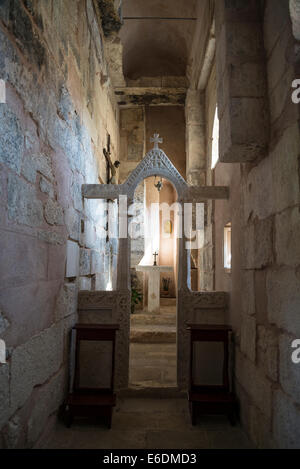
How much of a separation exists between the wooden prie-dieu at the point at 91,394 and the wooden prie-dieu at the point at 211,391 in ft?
2.36

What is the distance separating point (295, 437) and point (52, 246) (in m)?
2.05

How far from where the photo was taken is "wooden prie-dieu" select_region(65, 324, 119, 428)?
263cm

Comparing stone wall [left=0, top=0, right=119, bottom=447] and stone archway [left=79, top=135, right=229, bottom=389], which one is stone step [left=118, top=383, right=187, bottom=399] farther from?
stone wall [left=0, top=0, right=119, bottom=447]

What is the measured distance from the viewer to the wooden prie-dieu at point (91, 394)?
263 cm

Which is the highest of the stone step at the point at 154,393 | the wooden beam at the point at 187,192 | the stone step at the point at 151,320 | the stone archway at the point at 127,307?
the wooden beam at the point at 187,192

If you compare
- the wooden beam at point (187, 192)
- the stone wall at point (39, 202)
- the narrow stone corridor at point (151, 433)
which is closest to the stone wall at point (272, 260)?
the narrow stone corridor at point (151, 433)

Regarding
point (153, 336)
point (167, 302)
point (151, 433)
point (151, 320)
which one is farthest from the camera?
point (167, 302)

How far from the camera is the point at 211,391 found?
9.49 feet

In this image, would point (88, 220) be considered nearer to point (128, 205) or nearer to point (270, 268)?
point (128, 205)

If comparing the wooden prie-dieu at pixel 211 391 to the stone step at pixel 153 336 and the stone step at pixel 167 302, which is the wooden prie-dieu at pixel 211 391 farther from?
the stone step at pixel 167 302

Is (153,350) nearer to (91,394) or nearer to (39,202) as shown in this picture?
(91,394)

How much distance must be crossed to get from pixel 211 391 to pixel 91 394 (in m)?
1.11

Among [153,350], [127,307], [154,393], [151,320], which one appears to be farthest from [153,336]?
[127,307]

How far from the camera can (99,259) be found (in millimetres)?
4465
